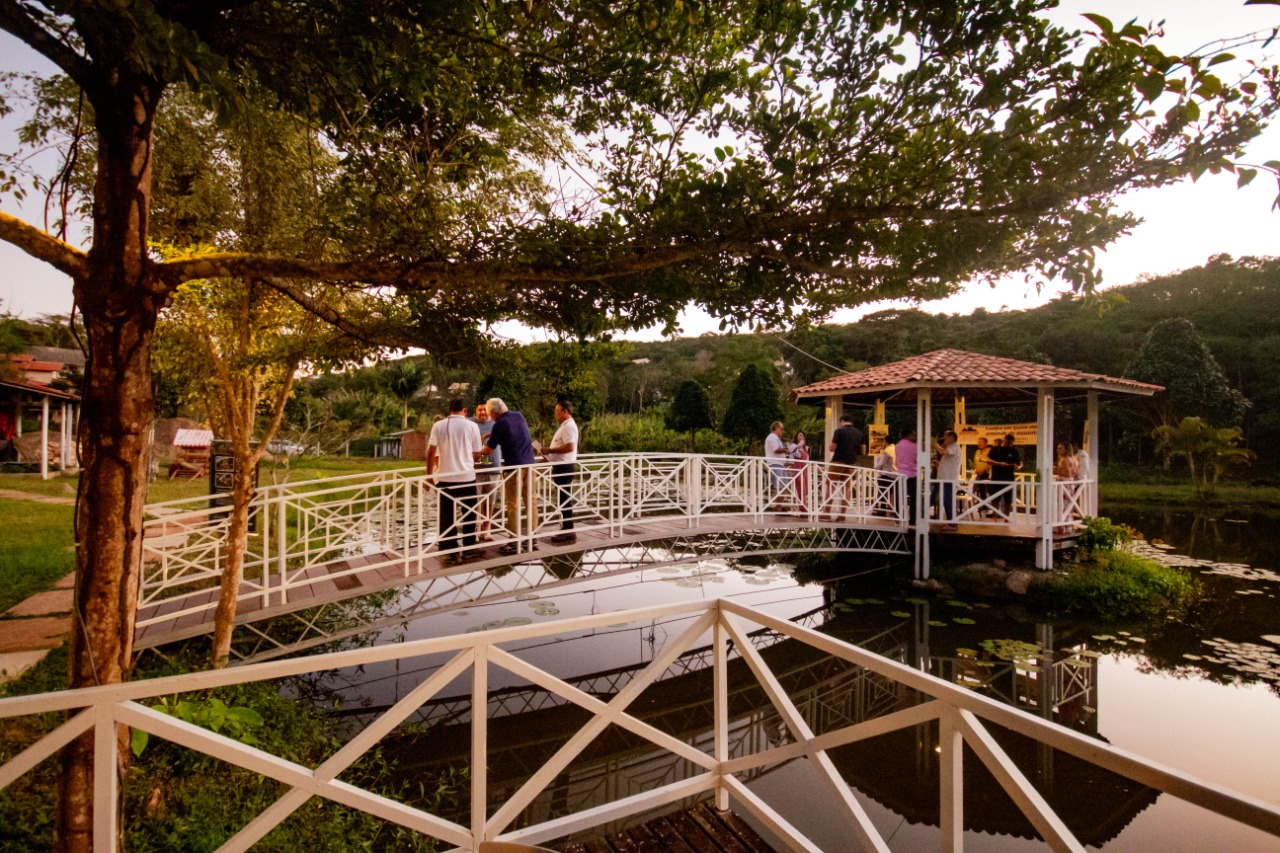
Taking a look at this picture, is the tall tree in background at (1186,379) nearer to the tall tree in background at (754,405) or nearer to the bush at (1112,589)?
the tall tree in background at (754,405)

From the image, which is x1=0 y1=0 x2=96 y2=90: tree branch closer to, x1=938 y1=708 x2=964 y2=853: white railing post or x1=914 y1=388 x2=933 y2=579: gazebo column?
x1=938 y1=708 x2=964 y2=853: white railing post

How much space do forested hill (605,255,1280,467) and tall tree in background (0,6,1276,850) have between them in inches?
991

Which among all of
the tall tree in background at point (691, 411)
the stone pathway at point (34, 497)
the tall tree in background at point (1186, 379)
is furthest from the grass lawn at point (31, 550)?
the tall tree in background at point (1186, 379)

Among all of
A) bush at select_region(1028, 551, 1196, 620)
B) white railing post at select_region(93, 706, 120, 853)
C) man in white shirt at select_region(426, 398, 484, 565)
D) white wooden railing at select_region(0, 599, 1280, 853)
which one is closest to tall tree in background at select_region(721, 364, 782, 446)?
bush at select_region(1028, 551, 1196, 620)

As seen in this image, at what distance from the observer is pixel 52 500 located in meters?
12.2

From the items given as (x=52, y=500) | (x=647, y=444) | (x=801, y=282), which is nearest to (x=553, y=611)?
(x=801, y=282)

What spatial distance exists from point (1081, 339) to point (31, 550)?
37.7m

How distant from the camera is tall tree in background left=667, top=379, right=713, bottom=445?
23.1 meters

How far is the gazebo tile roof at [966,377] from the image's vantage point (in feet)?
33.1

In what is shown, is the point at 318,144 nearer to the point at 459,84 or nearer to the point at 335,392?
the point at 459,84

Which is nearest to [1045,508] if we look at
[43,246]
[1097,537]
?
[1097,537]

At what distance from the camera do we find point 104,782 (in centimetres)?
178

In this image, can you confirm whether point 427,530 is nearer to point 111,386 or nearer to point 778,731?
point 778,731

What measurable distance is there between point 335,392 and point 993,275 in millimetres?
27017
